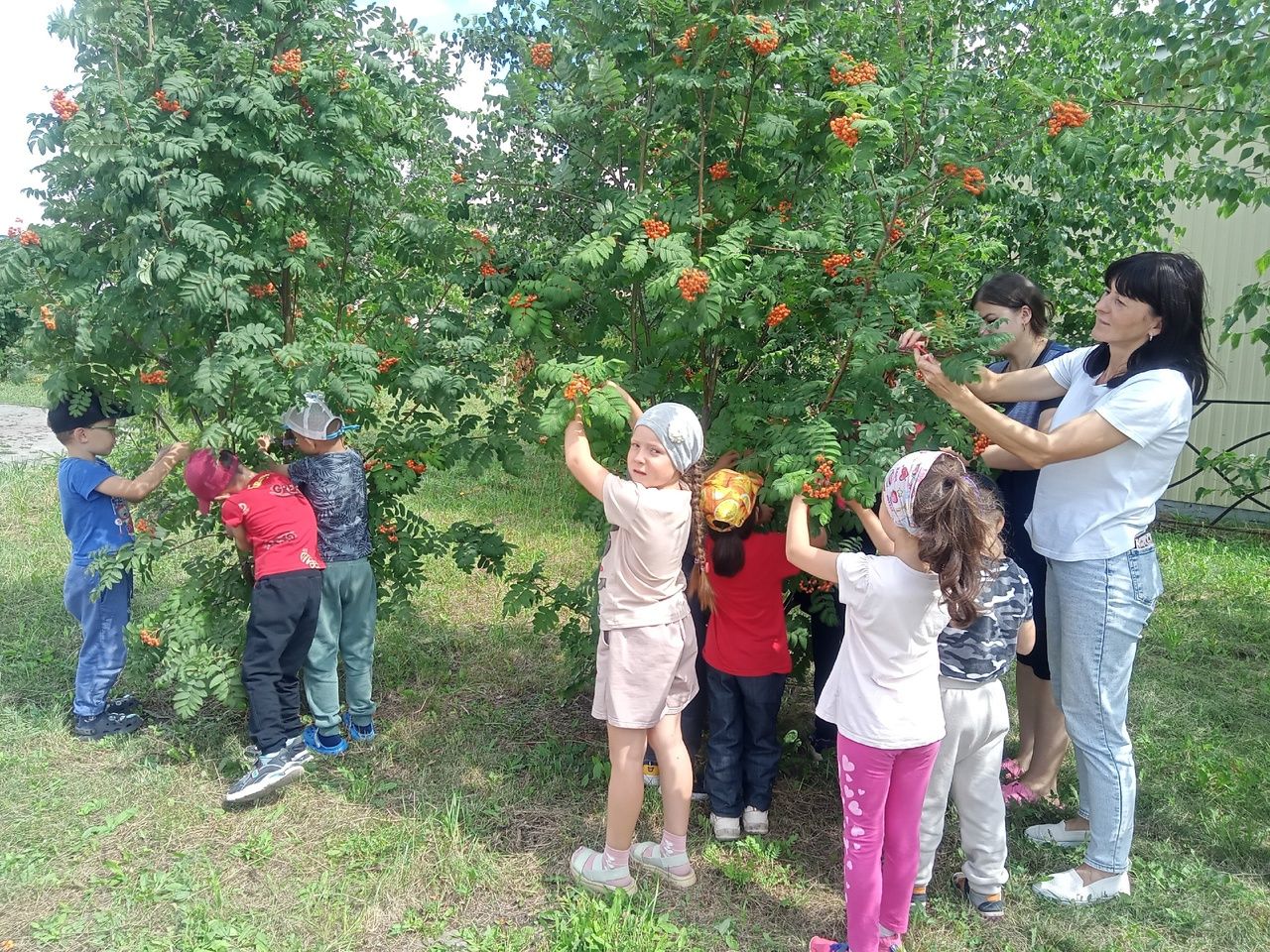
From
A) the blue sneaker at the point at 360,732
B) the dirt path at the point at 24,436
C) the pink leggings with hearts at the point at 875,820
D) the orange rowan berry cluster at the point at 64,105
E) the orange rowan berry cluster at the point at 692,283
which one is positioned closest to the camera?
the pink leggings with hearts at the point at 875,820

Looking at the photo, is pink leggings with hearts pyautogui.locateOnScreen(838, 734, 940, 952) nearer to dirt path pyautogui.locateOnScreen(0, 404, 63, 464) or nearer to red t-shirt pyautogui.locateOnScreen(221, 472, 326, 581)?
red t-shirt pyautogui.locateOnScreen(221, 472, 326, 581)

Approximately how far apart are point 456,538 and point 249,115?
2.03 m

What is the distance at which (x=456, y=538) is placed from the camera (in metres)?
4.46

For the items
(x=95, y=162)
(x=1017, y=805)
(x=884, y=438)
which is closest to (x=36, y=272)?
(x=95, y=162)

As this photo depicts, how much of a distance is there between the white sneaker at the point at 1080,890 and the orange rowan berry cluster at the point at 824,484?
1.60 metres

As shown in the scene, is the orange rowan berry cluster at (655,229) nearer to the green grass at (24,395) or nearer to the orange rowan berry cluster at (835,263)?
the orange rowan berry cluster at (835,263)

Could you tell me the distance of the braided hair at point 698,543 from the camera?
3482mm

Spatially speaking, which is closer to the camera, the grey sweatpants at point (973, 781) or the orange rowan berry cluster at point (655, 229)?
the grey sweatpants at point (973, 781)

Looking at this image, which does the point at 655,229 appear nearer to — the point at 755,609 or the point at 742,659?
the point at 755,609

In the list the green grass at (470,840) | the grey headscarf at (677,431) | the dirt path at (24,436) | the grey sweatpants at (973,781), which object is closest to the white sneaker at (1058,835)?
the green grass at (470,840)

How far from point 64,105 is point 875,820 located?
3842 mm

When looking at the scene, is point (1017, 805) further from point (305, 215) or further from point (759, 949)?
point (305, 215)

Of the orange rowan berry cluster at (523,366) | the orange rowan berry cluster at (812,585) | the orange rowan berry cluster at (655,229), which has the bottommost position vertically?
the orange rowan berry cluster at (812,585)

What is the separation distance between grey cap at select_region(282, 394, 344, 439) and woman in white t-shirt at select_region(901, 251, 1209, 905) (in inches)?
94.6
